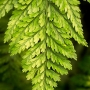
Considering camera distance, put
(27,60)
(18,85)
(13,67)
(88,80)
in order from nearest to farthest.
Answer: (27,60), (13,67), (18,85), (88,80)

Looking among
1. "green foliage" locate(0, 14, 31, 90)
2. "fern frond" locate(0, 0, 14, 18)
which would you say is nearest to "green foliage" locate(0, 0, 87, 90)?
"fern frond" locate(0, 0, 14, 18)

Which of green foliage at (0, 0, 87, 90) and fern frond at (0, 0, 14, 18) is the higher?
fern frond at (0, 0, 14, 18)

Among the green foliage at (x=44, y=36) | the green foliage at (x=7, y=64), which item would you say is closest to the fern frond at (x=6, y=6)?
the green foliage at (x=44, y=36)

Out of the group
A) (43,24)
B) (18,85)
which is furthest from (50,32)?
(18,85)

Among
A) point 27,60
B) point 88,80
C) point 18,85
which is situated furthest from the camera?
point 88,80

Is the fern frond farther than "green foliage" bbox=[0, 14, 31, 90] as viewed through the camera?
No

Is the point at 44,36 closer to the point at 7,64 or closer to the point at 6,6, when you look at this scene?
the point at 6,6

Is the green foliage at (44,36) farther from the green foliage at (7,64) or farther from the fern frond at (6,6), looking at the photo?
the green foliage at (7,64)

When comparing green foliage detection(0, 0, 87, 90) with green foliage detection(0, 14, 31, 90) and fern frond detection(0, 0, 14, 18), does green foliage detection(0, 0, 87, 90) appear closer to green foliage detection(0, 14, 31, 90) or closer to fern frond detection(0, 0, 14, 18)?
fern frond detection(0, 0, 14, 18)

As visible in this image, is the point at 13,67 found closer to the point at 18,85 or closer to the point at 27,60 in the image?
the point at 18,85
